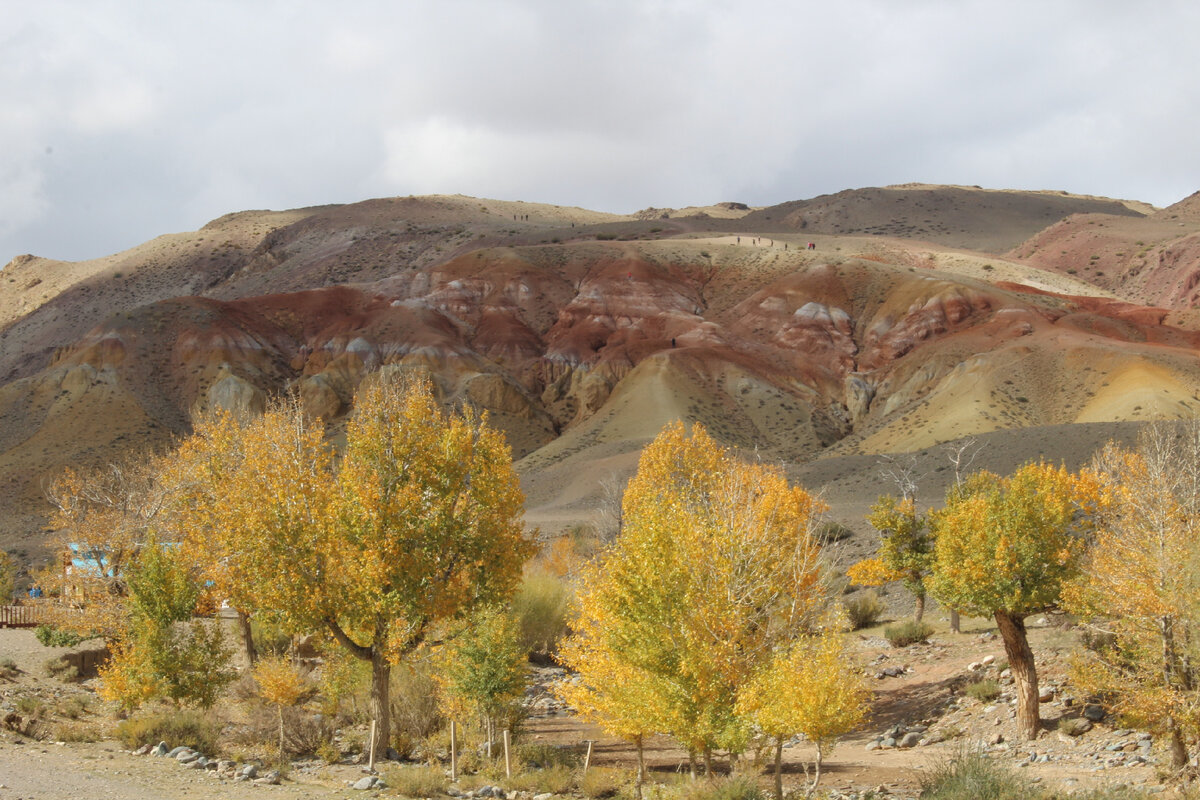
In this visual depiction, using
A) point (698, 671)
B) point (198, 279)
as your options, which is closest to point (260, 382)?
point (198, 279)

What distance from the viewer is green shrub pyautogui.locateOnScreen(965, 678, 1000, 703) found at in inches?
1148

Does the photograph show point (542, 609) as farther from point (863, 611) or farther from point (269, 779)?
point (269, 779)

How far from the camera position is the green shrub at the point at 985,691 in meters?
29.2

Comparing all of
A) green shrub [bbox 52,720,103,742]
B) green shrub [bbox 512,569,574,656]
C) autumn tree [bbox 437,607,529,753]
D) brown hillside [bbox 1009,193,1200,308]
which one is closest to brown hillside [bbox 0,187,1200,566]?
brown hillside [bbox 1009,193,1200,308]

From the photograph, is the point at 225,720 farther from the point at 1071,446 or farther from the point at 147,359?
the point at 147,359

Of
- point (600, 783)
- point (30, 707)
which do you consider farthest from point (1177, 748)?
point (30, 707)

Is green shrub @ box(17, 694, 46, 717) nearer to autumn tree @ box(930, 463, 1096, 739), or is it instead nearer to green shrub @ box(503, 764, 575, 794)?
green shrub @ box(503, 764, 575, 794)

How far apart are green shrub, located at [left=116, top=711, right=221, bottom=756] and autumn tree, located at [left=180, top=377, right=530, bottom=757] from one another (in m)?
3.32

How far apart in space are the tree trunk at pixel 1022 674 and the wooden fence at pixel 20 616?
39.2 m

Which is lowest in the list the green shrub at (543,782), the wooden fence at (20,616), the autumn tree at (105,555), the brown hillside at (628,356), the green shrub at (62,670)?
the green shrub at (543,782)

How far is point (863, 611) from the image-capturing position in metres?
44.2

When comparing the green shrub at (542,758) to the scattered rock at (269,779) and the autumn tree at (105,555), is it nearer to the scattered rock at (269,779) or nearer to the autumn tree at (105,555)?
the scattered rock at (269,779)

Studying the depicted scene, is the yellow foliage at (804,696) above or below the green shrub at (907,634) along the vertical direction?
above

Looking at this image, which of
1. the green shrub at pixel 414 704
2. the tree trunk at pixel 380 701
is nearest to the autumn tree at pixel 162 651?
the green shrub at pixel 414 704
